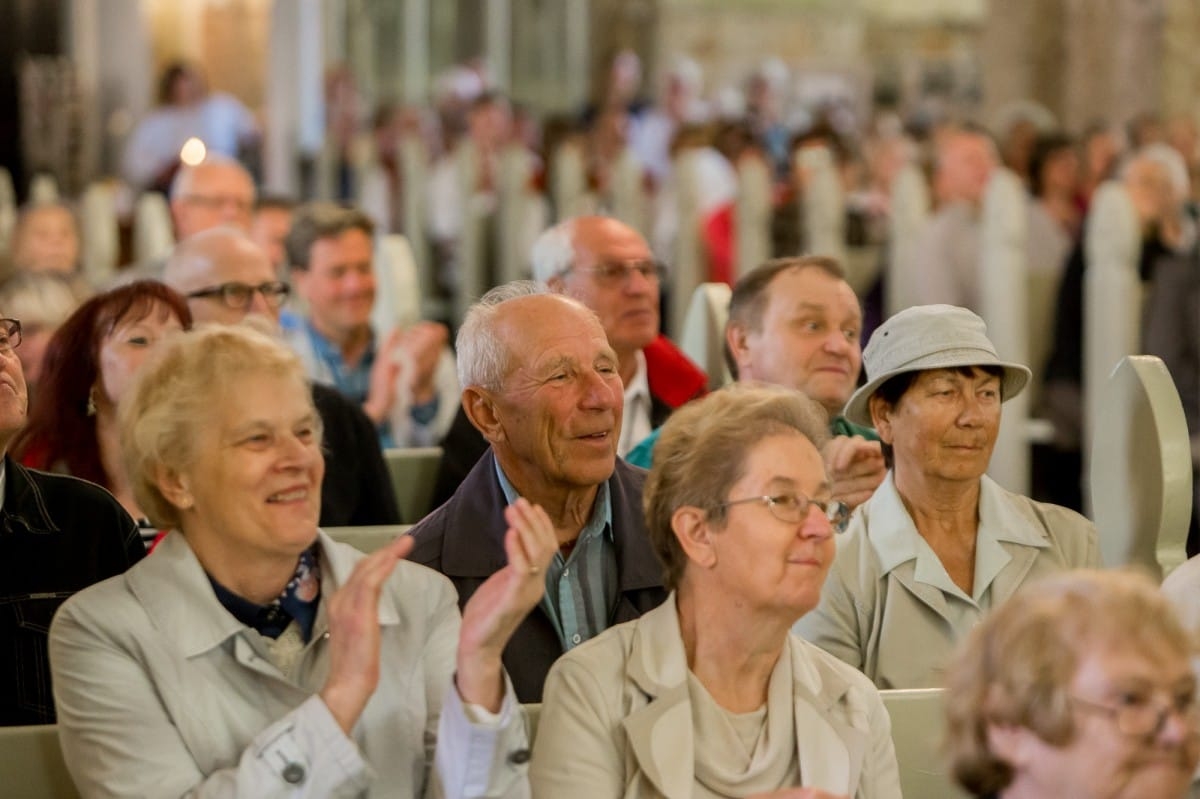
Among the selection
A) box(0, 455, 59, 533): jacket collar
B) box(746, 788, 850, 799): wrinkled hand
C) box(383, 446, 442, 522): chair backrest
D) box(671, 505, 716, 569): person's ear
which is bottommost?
box(383, 446, 442, 522): chair backrest

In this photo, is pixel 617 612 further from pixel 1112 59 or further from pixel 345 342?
pixel 1112 59

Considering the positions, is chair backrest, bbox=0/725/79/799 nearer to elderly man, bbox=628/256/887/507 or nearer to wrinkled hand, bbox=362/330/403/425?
elderly man, bbox=628/256/887/507

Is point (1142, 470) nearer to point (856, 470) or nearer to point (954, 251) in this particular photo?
point (856, 470)

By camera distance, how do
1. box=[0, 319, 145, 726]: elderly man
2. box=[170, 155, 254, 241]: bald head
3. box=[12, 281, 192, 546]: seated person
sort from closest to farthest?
box=[0, 319, 145, 726]: elderly man < box=[12, 281, 192, 546]: seated person < box=[170, 155, 254, 241]: bald head

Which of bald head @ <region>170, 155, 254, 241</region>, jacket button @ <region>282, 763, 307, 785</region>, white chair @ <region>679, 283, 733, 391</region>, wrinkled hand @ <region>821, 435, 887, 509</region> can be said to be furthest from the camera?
bald head @ <region>170, 155, 254, 241</region>

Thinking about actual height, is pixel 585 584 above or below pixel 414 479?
above

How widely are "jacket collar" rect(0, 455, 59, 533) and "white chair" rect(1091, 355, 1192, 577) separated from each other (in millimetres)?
1856

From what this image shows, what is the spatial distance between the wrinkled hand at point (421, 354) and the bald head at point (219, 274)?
703 millimetres

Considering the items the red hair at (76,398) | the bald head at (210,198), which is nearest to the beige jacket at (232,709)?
the red hair at (76,398)

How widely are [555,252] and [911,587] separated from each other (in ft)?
5.69

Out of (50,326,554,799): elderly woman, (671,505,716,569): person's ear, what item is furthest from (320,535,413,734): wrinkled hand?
(671,505,716,569): person's ear

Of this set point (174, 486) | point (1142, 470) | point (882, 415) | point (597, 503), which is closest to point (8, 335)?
point (174, 486)

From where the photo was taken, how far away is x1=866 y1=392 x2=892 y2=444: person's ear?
137 inches

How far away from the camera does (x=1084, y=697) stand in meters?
2.24
